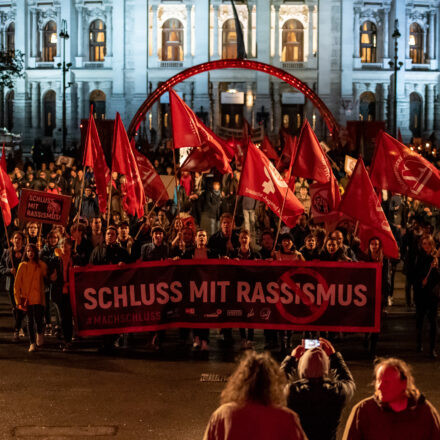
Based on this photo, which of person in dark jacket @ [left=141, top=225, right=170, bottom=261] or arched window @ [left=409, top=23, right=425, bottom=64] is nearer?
person in dark jacket @ [left=141, top=225, right=170, bottom=261]

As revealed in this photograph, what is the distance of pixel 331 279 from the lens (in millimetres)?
9469

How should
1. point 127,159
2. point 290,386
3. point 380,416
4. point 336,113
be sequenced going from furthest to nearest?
point 336,113 < point 127,159 < point 290,386 < point 380,416

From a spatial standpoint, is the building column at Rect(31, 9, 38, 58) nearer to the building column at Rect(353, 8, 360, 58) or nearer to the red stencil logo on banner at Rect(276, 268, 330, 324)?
the building column at Rect(353, 8, 360, 58)

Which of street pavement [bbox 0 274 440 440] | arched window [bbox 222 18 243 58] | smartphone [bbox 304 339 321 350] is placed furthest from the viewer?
arched window [bbox 222 18 243 58]

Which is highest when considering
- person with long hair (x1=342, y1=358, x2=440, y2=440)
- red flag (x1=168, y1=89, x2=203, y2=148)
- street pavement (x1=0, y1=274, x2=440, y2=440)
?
red flag (x1=168, y1=89, x2=203, y2=148)

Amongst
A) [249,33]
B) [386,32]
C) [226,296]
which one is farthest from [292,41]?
[226,296]

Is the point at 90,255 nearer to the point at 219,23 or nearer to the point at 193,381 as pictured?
the point at 193,381

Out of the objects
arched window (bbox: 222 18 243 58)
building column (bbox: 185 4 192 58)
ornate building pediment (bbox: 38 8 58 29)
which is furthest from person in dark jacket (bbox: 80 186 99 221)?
ornate building pediment (bbox: 38 8 58 29)

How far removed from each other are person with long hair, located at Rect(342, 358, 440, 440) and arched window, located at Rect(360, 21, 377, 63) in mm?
49947

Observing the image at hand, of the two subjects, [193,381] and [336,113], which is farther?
[336,113]

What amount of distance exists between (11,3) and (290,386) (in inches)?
2050

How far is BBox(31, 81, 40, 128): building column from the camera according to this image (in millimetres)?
52188

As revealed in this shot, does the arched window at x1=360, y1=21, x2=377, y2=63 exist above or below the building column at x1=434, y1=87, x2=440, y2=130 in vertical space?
above

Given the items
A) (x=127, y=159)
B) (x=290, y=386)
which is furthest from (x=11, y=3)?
(x=290, y=386)
